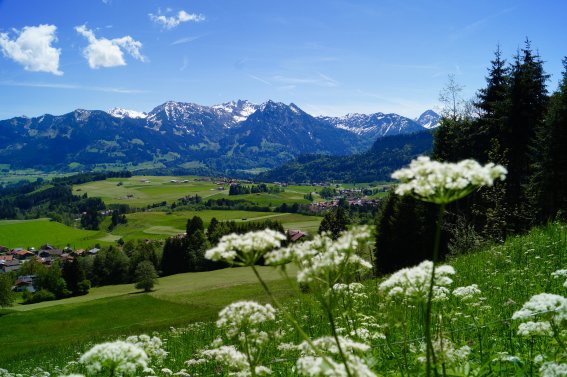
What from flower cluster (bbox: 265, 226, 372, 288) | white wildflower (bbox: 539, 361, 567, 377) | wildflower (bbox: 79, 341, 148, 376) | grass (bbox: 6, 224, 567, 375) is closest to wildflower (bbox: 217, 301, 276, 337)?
grass (bbox: 6, 224, 567, 375)

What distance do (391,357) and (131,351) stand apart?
4.98 m

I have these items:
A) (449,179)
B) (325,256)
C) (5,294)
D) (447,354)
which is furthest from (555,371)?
(5,294)

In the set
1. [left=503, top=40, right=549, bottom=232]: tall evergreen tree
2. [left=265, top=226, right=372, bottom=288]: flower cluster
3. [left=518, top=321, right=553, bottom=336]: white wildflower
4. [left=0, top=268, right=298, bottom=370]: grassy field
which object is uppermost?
[left=503, top=40, right=549, bottom=232]: tall evergreen tree

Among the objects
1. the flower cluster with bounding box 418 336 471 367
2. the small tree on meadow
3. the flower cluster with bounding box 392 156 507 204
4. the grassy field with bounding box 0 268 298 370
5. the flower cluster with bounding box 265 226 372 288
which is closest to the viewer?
the flower cluster with bounding box 392 156 507 204

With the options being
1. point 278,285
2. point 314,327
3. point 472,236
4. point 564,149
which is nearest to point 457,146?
point 564,149

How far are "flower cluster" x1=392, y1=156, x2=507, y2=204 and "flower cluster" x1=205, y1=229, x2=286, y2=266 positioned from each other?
1398mm

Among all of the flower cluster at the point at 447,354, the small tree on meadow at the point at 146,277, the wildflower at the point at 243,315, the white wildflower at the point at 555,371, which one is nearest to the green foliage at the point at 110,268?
the small tree on meadow at the point at 146,277

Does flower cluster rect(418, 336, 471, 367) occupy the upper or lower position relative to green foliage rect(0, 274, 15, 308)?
upper

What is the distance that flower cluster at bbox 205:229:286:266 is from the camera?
406 centimetres

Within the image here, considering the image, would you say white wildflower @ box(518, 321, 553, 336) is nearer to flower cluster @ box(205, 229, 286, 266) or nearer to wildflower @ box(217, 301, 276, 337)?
wildflower @ box(217, 301, 276, 337)

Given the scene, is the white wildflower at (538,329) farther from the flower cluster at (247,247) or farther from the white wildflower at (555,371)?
the flower cluster at (247,247)

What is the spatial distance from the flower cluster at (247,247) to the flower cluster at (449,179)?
140 centimetres

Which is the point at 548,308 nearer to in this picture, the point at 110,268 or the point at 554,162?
the point at 554,162

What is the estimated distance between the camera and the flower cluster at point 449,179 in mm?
3490
